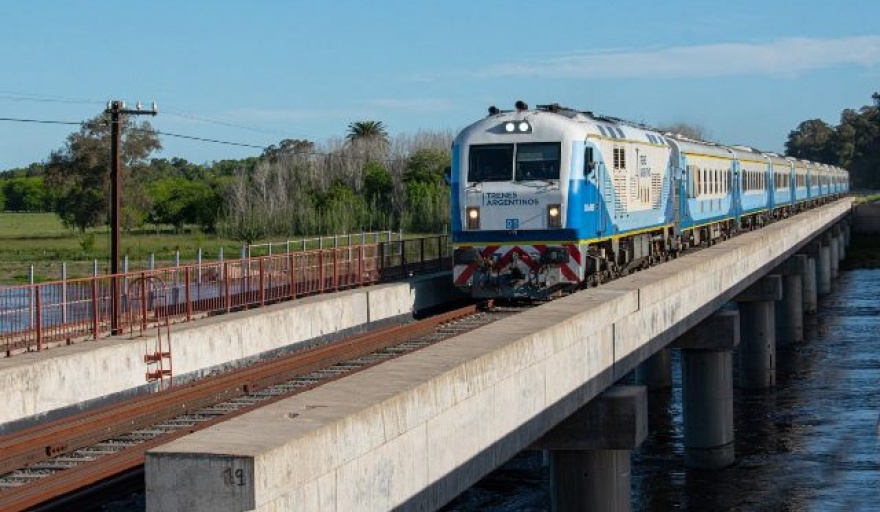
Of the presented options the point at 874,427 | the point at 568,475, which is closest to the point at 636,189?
the point at 874,427

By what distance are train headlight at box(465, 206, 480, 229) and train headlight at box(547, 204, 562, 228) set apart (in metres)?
1.34

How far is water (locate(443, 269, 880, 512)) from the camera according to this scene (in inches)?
1148

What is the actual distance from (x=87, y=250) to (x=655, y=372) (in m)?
44.7

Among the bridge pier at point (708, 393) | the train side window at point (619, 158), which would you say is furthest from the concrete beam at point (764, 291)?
the train side window at point (619, 158)

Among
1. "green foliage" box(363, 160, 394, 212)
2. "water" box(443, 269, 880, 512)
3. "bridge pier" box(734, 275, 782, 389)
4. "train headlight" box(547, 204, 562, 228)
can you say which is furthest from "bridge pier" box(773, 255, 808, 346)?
"green foliage" box(363, 160, 394, 212)

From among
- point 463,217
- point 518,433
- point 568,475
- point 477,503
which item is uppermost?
point 463,217

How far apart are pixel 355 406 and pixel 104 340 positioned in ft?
34.8

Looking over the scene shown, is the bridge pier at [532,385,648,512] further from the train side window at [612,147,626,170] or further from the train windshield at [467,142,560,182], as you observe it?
the train side window at [612,147,626,170]

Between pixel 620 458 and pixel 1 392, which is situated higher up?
pixel 1 392

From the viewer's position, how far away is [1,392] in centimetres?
1686

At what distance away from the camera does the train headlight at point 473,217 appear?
1062 inches

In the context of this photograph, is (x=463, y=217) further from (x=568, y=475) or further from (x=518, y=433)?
(x=518, y=433)

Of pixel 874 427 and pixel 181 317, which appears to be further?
pixel 874 427

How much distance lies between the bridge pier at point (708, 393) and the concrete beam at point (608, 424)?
13.3 metres
